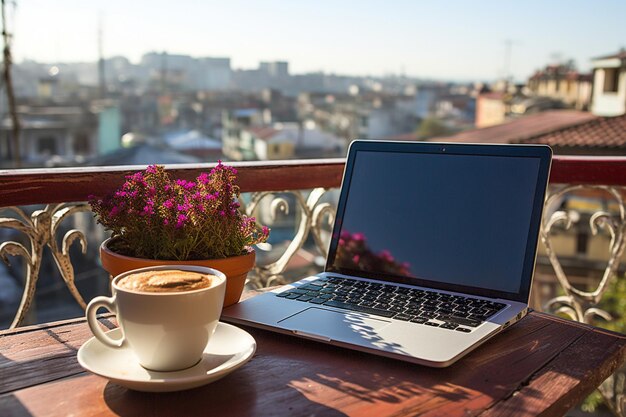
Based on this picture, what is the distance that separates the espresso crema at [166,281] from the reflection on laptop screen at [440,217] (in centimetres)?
44

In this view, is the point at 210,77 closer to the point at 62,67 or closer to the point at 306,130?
the point at 306,130

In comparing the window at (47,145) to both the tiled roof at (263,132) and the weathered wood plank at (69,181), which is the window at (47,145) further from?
the weathered wood plank at (69,181)

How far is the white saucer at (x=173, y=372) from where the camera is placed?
28.7 inches

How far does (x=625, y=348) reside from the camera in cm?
96

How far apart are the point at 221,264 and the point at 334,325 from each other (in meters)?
0.20

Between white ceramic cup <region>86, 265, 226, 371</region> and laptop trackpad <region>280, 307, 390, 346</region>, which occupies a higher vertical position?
white ceramic cup <region>86, 265, 226, 371</region>

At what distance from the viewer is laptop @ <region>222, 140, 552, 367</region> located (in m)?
0.93

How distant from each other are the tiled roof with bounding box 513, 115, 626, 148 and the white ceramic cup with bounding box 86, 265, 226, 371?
11.2 m

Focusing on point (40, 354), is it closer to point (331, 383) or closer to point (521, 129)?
point (331, 383)

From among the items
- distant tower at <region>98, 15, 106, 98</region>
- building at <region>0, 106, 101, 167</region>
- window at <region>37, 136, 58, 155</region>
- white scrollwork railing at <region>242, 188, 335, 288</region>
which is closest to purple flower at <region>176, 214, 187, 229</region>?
white scrollwork railing at <region>242, 188, 335, 288</region>

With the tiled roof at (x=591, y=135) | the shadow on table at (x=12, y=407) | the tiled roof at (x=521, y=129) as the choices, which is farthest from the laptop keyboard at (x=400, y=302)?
the tiled roof at (x=521, y=129)

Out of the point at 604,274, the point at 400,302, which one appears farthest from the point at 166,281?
the point at 604,274

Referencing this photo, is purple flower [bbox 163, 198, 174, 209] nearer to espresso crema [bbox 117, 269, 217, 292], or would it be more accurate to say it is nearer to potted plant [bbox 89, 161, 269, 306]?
potted plant [bbox 89, 161, 269, 306]

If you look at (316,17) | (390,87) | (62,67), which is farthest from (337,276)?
(316,17)
